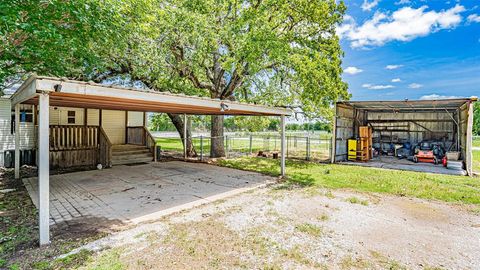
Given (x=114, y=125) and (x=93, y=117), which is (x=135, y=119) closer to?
(x=114, y=125)

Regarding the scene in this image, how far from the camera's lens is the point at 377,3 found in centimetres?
1301

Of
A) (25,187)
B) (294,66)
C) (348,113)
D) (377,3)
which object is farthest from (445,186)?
(25,187)

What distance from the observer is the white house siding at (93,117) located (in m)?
10.7

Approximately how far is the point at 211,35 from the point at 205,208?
695 cm

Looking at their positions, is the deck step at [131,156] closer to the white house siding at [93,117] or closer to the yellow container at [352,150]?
the white house siding at [93,117]

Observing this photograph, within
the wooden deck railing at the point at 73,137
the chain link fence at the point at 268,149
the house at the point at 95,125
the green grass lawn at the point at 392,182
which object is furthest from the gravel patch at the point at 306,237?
the wooden deck railing at the point at 73,137

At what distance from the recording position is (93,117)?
10.8 m

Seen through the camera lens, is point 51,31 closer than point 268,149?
Yes

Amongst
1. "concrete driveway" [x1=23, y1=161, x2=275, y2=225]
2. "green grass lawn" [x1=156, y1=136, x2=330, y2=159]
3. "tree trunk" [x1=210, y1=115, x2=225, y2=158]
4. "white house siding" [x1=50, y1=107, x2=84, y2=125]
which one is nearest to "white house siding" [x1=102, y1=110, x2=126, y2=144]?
"white house siding" [x1=50, y1=107, x2=84, y2=125]

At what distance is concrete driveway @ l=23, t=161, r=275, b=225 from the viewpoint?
4668 mm

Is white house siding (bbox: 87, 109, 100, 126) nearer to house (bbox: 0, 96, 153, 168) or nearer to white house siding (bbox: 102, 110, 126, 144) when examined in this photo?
house (bbox: 0, 96, 153, 168)

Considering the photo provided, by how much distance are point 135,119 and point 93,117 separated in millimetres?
1794

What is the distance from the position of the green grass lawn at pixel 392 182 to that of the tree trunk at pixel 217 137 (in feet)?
10.6

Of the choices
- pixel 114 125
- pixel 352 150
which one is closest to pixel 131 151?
pixel 114 125
